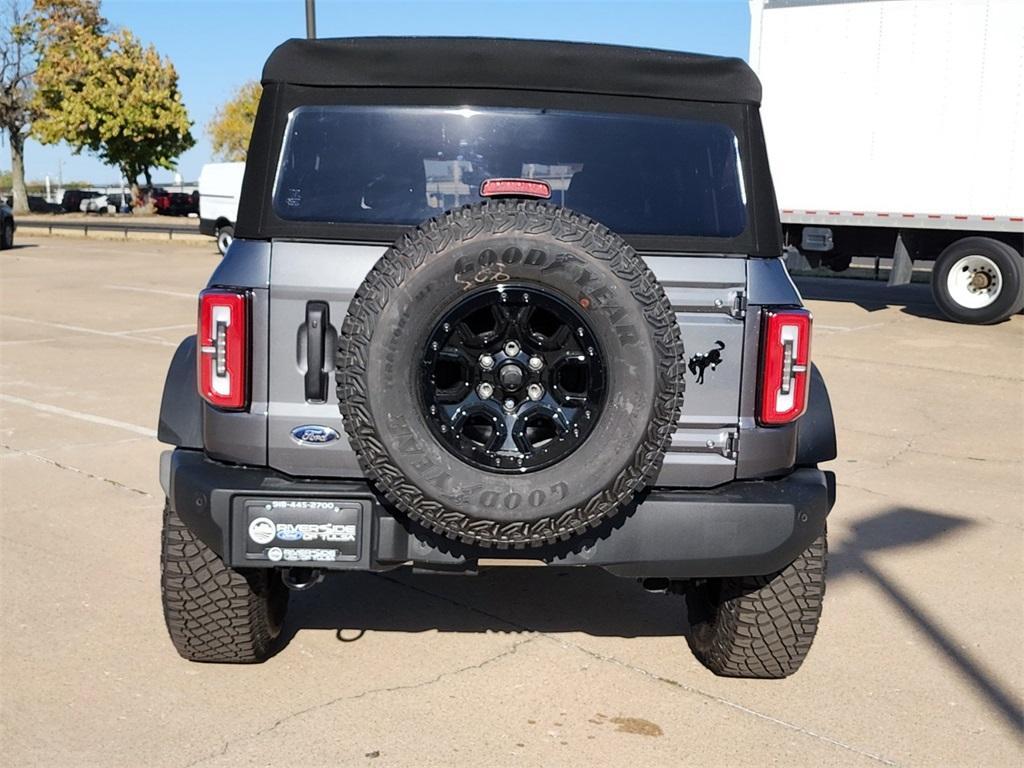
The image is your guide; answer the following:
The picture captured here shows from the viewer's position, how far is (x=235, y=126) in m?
68.4

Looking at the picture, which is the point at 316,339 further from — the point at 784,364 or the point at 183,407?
the point at 784,364

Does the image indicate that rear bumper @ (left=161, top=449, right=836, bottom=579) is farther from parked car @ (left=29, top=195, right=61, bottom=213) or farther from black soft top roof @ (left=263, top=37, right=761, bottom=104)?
parked car @ (left=29, top=195, right=61, bottom=213)

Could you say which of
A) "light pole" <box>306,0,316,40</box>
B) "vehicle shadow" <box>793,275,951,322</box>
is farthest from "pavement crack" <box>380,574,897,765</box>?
"light pole" <box>306,0,316,40</box>

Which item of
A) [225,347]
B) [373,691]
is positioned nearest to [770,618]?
[373,691]

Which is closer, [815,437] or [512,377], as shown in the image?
[512,377]

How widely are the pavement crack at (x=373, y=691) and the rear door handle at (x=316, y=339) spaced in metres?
1.07

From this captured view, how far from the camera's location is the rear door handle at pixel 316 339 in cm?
357

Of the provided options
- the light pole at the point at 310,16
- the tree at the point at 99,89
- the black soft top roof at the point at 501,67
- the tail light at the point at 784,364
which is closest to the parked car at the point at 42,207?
the tree at the point at 99,89

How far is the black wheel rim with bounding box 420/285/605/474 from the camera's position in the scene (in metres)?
3.34

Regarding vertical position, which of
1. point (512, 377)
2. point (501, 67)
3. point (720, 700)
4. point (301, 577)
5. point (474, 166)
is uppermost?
point (501, 67)

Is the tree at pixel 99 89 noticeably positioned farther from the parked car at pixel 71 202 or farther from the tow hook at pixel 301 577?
the tow hook at pixel 301 577

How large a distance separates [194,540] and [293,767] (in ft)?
2.78

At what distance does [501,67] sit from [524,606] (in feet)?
7.18

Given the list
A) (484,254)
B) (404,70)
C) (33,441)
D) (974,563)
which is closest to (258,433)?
(484,254)
